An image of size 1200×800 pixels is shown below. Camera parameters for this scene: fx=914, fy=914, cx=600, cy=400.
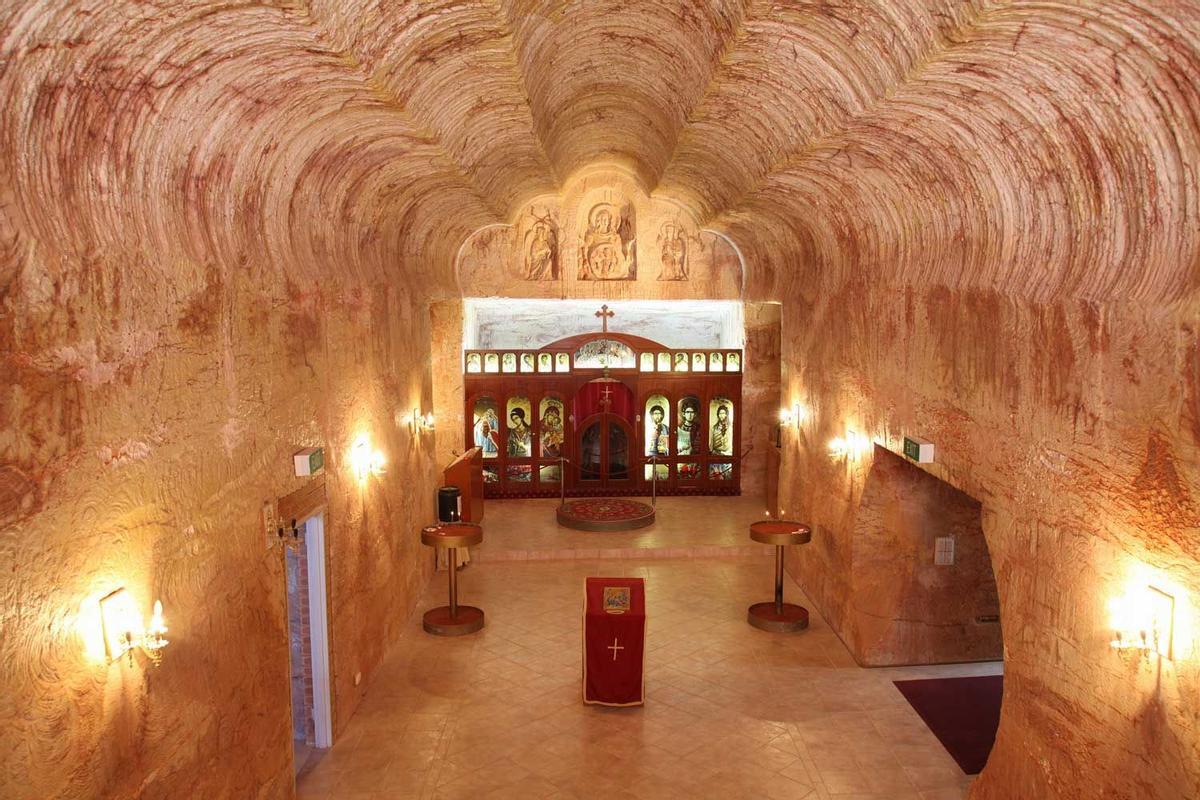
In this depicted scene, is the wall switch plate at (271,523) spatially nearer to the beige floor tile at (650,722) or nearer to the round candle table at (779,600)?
the beige floor tile at (650,722)

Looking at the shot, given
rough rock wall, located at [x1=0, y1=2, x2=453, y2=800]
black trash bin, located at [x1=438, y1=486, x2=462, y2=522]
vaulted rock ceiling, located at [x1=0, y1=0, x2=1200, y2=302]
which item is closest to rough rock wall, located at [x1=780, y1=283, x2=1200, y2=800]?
vaulted rock ceiling, located at [x1=0, y1=0, x2=1200, y2=302]

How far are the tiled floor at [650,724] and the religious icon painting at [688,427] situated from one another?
6289 mm

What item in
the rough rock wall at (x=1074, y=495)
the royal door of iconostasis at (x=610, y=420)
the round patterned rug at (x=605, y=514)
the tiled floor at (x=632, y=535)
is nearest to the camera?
the rough rock wall at (x=1074, y=495)

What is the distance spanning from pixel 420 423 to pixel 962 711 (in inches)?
289

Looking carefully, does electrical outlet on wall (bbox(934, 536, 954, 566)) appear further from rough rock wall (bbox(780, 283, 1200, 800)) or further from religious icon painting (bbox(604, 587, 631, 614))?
religious icon painting (bbox(604, 587, 631, 614))

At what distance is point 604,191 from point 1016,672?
12.0 meters

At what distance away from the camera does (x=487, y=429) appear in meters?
17.5

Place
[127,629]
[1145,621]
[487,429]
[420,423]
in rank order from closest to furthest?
1. [127,629]
2. [1145,621]
3. [420,423]
4. [487,429]

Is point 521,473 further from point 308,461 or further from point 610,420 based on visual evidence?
point 308,461

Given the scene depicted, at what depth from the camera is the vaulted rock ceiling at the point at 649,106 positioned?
4098 millimetres

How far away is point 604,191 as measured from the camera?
16625mm

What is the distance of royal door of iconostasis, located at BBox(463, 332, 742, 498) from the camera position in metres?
17.5

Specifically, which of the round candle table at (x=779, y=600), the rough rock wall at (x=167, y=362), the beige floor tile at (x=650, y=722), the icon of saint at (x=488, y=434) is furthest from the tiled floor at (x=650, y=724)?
the icon of saint at (x=488, y=434)

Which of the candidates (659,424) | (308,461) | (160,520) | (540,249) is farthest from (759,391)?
(160,520)
